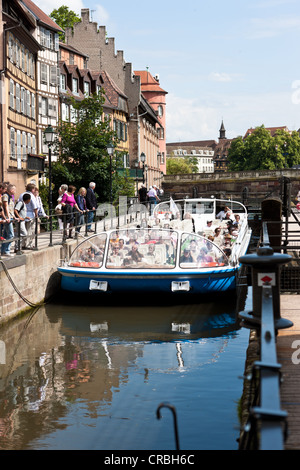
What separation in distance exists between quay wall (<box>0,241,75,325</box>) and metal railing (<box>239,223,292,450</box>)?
8.44m

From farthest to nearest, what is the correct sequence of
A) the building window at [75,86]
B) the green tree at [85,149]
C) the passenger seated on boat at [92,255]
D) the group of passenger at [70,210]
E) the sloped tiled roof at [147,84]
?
the sloped tiled roof at [147,84] → the building window at [75,86] → the green tree at [85,149] → the group of passenger at [70,210] → the passenger seated on boat at [92,255]

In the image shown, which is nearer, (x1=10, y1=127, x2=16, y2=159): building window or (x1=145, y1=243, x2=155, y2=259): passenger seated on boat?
(x1=145, y1=243, x2=155, y2=259): passenger seated on boat

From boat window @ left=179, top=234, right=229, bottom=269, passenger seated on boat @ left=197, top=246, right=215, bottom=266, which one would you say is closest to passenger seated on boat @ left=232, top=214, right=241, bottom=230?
boat window @ left=179, top=234, right=229, bottom=269

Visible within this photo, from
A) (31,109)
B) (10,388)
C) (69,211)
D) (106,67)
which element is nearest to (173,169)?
(106,67)

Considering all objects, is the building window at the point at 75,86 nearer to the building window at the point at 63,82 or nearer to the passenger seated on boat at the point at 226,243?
the building window at the point at 63,82

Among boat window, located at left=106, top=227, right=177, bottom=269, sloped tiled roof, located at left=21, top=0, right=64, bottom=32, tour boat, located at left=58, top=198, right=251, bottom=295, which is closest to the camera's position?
tour boat, located at left=58, top=198, right=251, bottom=295

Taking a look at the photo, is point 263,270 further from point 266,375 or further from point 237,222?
point 237,222

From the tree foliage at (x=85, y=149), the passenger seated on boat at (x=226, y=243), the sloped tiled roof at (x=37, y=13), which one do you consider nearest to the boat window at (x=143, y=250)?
the passenger seated on boat at (x=226, y=243)

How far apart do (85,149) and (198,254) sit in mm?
16862

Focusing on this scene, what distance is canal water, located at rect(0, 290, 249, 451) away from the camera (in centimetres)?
801

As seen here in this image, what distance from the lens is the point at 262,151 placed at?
118 meters

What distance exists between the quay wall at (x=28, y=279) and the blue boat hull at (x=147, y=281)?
0.57m

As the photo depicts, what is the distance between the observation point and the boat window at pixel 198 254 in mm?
17234

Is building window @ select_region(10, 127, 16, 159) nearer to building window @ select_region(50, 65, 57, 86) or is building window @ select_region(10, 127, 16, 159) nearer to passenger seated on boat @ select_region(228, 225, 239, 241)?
building window @ select_region(50, 65, 57, 86)
